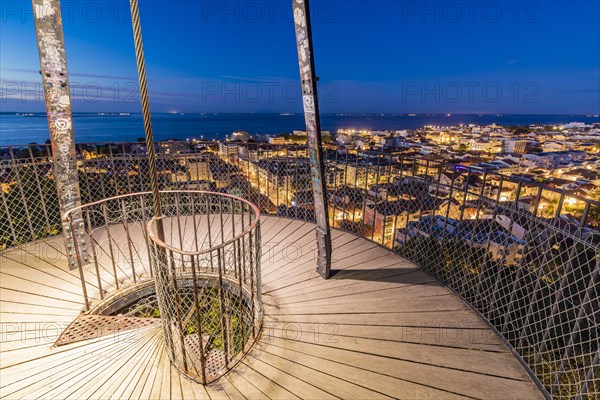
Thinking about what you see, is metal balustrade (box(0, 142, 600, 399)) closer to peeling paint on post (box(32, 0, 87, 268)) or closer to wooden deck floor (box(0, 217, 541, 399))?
wooden deck floor (box(0, 217, 541, 399))

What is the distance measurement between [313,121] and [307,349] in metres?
2.29

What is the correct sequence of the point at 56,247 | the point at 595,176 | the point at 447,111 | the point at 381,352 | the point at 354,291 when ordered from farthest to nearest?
the point at 447,111
the point at 595,176
the point at 56,247
the point at 354,291
the point at 381,352

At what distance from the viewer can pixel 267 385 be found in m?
2.15

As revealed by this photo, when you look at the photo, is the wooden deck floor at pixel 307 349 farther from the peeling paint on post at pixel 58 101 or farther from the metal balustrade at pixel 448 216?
the peeling paint on post at pixel 58 101

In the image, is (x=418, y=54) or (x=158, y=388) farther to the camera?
(x=418, y=54)

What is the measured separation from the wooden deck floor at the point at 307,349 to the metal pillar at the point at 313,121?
1.56 feet

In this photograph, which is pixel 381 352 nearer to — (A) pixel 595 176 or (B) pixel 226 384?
(B) pixel 226 384

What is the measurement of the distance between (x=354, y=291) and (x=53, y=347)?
3.01 m

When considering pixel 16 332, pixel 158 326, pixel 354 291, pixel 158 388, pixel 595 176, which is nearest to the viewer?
pixel 158 388

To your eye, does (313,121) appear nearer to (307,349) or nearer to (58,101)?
(307,349)

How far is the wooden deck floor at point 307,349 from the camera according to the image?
2107mm

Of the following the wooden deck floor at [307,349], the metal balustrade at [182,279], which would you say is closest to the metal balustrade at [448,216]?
the wooden deck floor at [307,349]

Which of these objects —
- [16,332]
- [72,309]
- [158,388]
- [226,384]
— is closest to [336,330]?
[226,384]

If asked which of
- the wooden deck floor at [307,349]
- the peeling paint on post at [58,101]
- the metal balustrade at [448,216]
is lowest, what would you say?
the wooden deck floor at [307,349]
